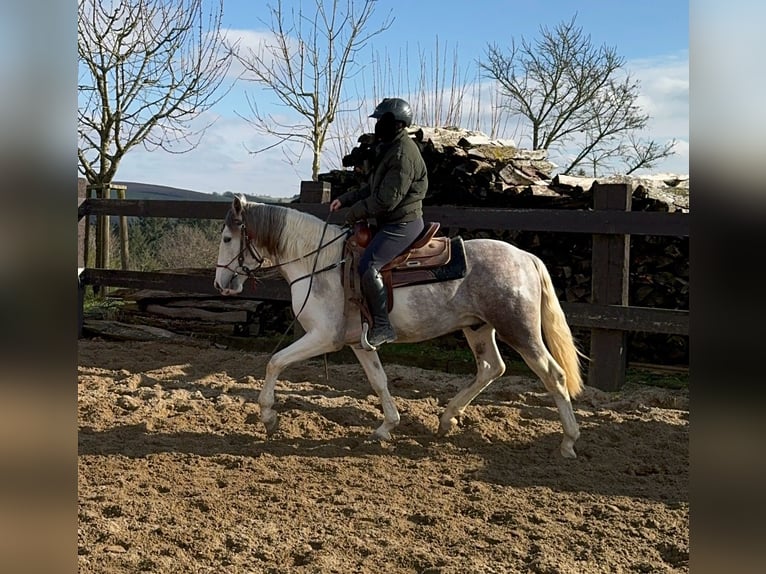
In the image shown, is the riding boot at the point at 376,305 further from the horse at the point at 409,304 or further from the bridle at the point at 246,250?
the bridle at the point at 246,250

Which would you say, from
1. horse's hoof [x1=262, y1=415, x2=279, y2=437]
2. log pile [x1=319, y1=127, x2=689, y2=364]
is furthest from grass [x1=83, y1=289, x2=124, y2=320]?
horse's hoof [x1=262, y1=415, x2=279, y2=437]

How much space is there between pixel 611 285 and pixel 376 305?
2.87 meters

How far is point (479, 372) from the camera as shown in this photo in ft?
18.2

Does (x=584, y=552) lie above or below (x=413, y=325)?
below

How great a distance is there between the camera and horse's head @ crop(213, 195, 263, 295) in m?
5.43

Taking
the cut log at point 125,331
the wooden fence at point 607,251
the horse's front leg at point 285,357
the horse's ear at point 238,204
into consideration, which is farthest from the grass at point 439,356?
the horse's ear at point 238,204

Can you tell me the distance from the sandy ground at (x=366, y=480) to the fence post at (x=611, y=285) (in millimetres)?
273

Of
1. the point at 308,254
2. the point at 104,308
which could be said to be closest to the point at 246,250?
the point at 308,254

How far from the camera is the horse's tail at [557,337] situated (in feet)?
17.6

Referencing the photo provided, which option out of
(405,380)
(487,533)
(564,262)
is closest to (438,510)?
(487,533)

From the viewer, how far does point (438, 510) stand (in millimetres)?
3920
